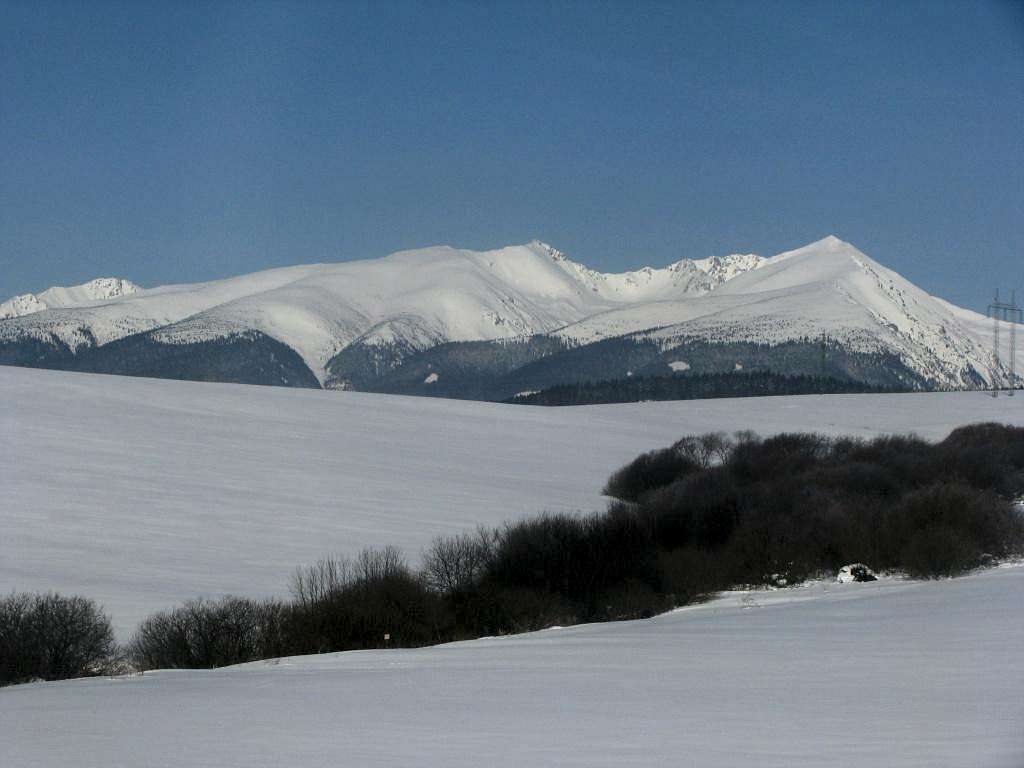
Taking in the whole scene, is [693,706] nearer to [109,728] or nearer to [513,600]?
[109,728]

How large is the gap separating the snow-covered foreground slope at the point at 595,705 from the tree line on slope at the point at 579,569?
14.2 ft

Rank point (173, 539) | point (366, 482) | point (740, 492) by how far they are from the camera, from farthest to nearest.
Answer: point (366, 482)
point (740, 492)
point (173, 539)

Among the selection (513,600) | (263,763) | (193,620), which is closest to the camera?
(263,763)

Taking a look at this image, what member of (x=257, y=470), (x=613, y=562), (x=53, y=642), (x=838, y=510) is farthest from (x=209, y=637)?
(x=257, y=470)

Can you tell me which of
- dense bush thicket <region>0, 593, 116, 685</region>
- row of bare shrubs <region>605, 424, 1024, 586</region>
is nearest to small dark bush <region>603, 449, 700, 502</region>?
row of bare shrubs <region>605, 424, 1024, 586</region>

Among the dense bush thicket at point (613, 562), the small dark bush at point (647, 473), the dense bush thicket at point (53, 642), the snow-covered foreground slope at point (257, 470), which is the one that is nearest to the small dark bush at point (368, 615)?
the dense bush thicket at point (613, 562)

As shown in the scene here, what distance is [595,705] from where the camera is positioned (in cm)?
1900

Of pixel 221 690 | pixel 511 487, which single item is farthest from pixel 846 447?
pixel 221 690

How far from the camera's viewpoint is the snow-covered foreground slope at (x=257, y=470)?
4591cm

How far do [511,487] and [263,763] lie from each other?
59439 millimetres

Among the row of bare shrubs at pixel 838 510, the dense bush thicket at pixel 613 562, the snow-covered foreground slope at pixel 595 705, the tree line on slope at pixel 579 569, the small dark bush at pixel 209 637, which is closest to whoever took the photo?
the snow-covered foreground slope at pixel 595 705

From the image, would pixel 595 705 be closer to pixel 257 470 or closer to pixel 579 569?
pixel 579 569

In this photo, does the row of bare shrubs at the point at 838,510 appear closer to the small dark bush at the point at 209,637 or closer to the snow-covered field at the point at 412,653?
the snow-covered field at the point at 412,653

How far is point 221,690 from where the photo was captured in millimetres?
22594
